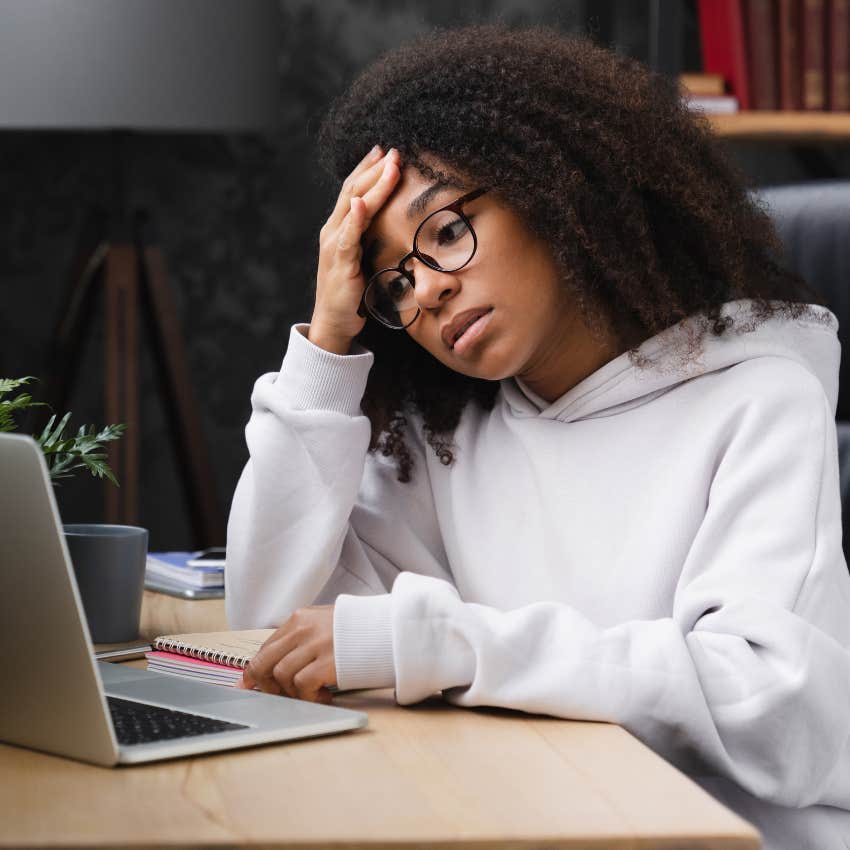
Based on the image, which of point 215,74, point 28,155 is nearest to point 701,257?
point 215,74

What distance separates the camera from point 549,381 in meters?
1.30

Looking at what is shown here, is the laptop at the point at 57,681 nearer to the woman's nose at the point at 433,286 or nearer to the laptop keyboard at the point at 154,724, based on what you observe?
the laptop keyboard at the point at 154,724

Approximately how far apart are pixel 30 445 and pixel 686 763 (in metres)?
0.53

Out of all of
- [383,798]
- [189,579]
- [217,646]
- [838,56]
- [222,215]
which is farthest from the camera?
[222,215]

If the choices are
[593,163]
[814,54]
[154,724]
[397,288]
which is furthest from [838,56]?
[154,724]

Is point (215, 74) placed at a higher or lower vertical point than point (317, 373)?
higher

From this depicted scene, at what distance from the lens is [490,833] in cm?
59

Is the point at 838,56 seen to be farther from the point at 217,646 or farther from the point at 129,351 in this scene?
the point at 217,646

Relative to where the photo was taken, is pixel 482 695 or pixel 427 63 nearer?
pixel 482 695

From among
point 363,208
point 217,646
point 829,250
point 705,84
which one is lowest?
point 217,646

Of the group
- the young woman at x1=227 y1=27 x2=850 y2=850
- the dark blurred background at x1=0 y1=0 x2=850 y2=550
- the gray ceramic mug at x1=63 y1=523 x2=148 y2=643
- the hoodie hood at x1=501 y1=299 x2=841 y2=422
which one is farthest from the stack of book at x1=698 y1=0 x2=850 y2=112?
the gray ceramic mug at x1=63 y1=523 x2=148 y2=643

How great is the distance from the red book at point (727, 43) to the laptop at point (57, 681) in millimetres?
1753

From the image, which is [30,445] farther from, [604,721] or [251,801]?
[604,721]

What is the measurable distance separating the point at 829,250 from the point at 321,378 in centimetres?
68
